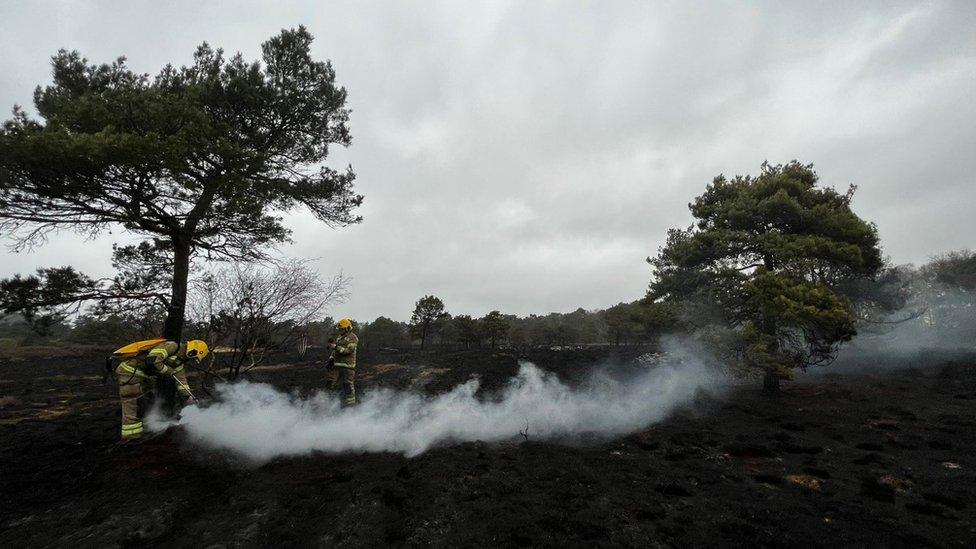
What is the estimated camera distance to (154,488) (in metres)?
6.01

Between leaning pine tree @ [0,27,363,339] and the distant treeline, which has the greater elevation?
leaning pine tree @ [0,27,363,339]

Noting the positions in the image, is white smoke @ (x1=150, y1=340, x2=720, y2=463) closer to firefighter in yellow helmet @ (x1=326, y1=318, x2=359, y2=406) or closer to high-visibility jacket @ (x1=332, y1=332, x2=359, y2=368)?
firefighter in yellow helmet @ (x1=326, y1=318, x2=359, y2=406)

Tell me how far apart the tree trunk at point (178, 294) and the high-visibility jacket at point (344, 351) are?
145 inches

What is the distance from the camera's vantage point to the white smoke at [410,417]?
850cm

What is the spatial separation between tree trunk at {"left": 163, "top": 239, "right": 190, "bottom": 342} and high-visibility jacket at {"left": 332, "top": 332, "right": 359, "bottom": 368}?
3.68 metres

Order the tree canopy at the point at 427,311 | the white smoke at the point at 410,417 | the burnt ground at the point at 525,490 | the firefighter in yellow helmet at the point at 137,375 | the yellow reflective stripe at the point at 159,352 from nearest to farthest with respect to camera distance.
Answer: the burnt ground at the point at 525,490 → the firefighter in yellow helmet at the point at 137,375 → the yellow reflective stripe at the point at 159,352 → the white smoke at the point at 410,417 → the tree canopy at the point at 427,311

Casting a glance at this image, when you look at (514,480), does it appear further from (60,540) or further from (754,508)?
(60,540)

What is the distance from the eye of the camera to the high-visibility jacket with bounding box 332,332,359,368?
10.3 meters

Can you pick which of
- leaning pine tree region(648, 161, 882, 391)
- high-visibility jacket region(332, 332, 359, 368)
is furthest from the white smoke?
leaning pine tree region(648, 161, 882, 391)

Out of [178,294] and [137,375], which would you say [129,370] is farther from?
[178,294]

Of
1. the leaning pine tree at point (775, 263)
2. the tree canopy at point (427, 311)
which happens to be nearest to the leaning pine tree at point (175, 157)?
the leaning pine tree at point (775, 263)

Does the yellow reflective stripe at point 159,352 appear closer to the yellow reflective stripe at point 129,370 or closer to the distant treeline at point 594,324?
the yellow reflective stripe at point 129,370

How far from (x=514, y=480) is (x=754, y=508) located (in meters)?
3.76

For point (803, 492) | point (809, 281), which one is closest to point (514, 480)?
point (803, 492)
